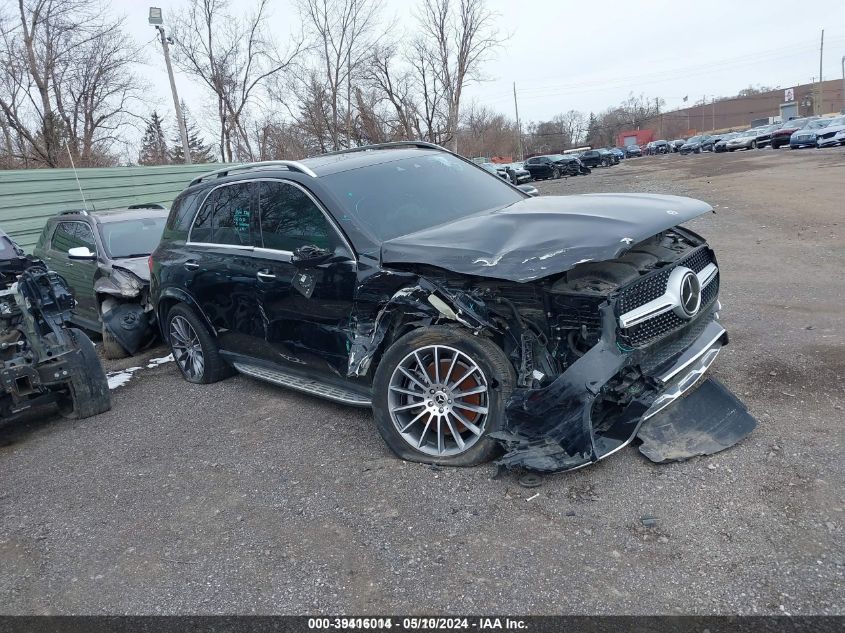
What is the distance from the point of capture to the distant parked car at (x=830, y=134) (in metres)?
29.7

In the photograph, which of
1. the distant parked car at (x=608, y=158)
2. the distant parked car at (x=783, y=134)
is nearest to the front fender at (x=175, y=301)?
the distant parked car at (x=783, y=134)

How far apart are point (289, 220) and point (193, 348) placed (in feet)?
6.53

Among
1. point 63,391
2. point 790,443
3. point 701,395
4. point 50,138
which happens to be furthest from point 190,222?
point 50,138

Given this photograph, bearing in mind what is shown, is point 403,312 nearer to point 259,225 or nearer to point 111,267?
point 259,225

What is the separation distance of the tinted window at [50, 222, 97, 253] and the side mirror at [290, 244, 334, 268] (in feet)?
15.2

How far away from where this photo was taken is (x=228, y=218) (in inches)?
193

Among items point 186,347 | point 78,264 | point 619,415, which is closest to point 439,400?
point 619,415

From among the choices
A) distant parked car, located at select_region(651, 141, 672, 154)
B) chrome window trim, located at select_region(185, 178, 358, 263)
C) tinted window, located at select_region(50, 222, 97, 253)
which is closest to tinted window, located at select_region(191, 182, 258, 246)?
chrome window trim, located at select_region(185, 178, 358, 263)

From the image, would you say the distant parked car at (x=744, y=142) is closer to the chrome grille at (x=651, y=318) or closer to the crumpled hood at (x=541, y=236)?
the crumpled hood at (x=541, y=236)

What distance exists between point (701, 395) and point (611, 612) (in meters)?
1.69

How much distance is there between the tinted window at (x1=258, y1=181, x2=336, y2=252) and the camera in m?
4.08

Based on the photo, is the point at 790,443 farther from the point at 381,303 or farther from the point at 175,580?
the point at 175,580

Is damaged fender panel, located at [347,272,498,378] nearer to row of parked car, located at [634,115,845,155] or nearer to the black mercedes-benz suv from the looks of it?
the black mercedes-benz suv

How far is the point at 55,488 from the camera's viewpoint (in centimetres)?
397
